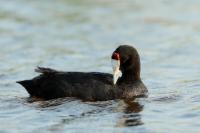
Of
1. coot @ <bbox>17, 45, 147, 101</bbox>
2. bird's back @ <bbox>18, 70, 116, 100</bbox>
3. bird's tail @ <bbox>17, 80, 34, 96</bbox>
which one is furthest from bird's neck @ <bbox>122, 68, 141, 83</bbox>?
bird's tail @ <bbox>17, 80, 34, 96</bbox>

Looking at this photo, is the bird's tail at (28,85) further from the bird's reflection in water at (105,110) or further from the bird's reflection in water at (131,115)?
the bird's reflection in water at (131,115)

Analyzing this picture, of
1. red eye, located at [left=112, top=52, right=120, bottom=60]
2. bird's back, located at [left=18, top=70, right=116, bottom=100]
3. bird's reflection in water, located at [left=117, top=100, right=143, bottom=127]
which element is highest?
red eye, located at [left=112, top=52, right=120, bottom=60]

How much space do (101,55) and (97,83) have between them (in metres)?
4.92

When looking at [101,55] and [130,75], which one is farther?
[101,55]

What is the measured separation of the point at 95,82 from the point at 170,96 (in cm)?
148

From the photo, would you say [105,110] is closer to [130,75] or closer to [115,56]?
[115,56]

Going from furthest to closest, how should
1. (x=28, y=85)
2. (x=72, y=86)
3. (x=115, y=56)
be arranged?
(x=28, y=85), (x=115, y=56), (x=72, y=86)

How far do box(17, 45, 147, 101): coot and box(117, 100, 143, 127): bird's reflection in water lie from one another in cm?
37

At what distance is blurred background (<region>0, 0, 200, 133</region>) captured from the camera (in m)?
14.1

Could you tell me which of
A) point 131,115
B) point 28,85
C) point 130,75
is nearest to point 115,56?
point 130,75

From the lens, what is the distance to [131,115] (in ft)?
48.3

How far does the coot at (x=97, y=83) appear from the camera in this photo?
1573 centimetres

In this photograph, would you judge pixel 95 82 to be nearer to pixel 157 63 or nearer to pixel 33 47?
pixel 157 63

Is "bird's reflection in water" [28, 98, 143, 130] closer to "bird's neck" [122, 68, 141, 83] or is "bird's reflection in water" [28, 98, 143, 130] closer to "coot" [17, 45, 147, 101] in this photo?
"coot" [17, 45, 147, 101]
